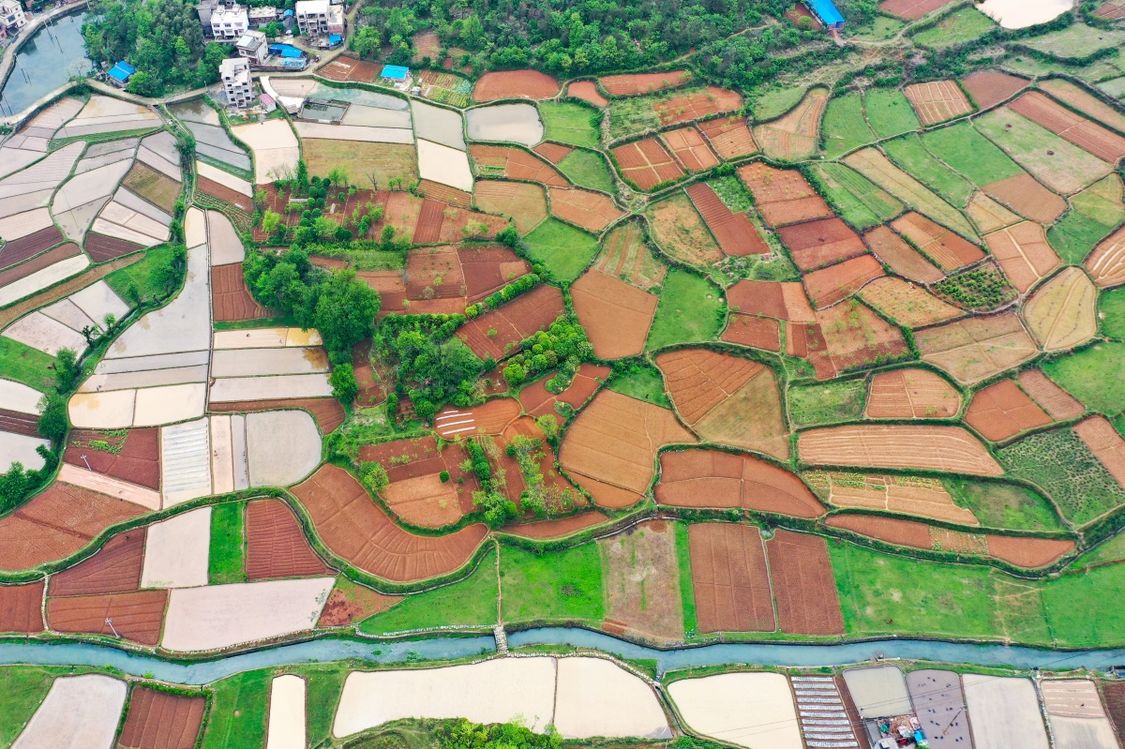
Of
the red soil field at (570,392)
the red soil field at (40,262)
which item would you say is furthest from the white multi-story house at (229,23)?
the red soil field at (570,392)

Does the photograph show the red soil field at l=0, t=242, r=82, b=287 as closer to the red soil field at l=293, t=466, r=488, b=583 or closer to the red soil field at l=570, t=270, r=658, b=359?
the red soil field at l=293, t=466, r=488, b=583

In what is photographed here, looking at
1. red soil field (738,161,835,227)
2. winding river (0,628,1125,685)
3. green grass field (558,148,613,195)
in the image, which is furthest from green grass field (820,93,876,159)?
winding river (0,628,1125,685)

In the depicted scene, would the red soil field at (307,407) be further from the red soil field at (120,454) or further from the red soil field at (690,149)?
the red soil field at (690,149)

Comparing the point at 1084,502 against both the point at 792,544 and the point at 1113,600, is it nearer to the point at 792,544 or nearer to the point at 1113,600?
the point at 1113,600

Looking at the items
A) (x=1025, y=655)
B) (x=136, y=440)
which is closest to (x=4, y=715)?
(x=136, y=440)

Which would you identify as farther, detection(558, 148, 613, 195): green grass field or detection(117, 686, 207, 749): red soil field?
detection(558, 148, 613, 195): green grass field

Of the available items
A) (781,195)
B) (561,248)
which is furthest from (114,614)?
(781,195)
